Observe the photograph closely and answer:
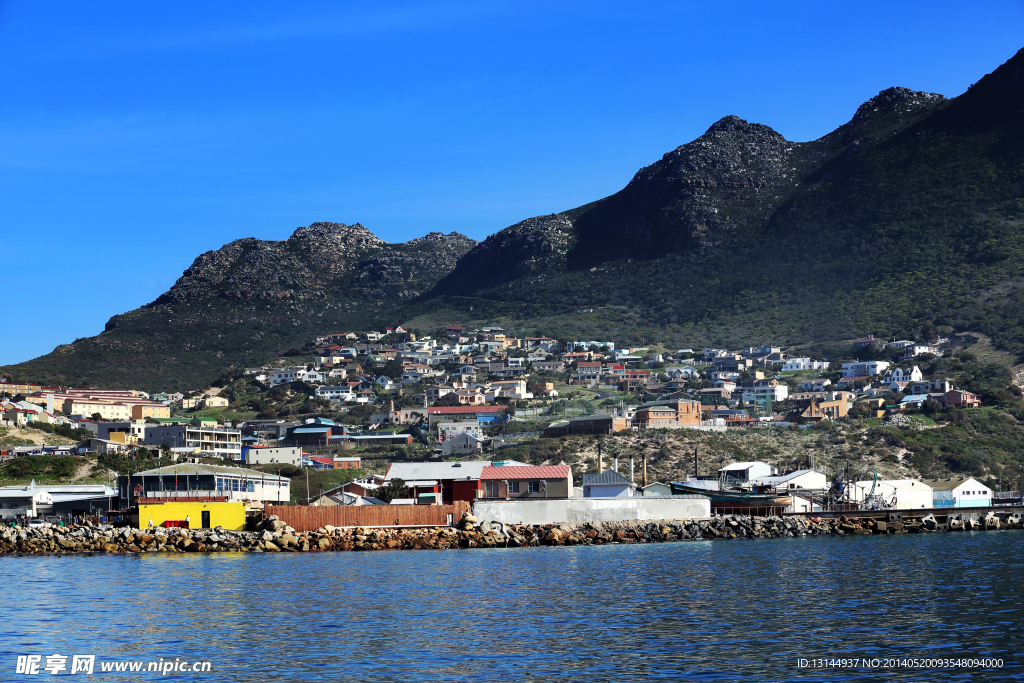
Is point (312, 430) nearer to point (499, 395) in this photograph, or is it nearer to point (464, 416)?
point (464, 416)

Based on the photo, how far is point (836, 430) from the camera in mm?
104500

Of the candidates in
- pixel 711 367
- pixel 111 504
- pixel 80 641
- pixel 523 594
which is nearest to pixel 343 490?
pixel 111 504

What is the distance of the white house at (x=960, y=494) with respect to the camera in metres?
79.4

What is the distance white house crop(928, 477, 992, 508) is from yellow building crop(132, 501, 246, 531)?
4794cm

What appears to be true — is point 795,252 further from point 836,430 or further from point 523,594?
point 523,594

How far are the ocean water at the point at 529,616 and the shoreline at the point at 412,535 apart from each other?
7288 millimetres

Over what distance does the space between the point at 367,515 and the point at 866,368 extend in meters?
92.8

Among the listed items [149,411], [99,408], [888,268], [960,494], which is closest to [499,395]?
[149,411]

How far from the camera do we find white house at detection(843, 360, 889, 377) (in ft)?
449

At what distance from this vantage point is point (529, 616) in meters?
30.5

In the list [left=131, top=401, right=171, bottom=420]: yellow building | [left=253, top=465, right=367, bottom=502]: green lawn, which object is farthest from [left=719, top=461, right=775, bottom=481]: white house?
[left=131, top=401, right=171, bottom=420]: yellow building

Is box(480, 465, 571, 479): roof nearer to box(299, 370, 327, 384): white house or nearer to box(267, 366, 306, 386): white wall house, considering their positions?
box(299, 370, 327, 384): white house

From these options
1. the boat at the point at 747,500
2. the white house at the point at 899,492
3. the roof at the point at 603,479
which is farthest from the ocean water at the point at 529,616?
the white house at the point at 899,492

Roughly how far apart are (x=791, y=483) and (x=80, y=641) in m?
57.8
